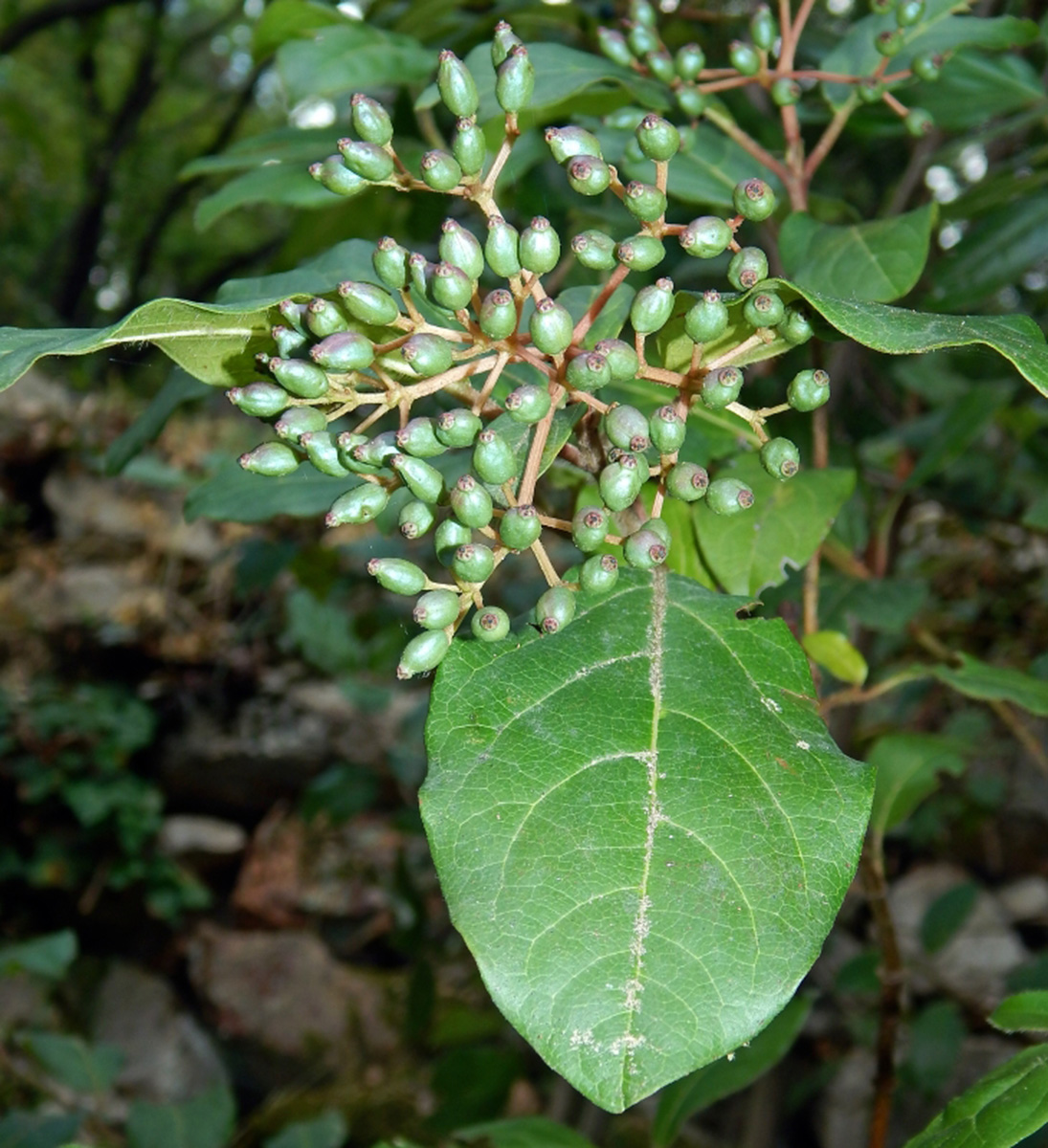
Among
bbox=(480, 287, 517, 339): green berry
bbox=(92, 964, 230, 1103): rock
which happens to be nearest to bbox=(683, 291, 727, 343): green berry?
bbox=(480, 287, 517, 339): green berry

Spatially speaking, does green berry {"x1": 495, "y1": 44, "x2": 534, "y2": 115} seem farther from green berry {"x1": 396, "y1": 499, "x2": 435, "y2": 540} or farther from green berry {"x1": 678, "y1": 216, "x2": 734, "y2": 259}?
green berry {"x1": 396, "y1": 499, "x2": 435, "y2": 540}

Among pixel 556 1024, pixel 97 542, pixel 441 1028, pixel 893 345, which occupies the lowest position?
pixel 97 542

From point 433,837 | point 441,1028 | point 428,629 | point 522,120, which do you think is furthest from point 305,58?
point 441,1028

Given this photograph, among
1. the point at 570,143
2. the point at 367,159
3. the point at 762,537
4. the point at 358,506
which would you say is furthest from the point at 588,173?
the point at 762,537

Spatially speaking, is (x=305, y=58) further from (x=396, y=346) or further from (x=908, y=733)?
(x=908, y=733)

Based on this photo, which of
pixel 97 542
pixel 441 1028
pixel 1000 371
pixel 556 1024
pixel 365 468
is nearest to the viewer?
pixel 556 1024

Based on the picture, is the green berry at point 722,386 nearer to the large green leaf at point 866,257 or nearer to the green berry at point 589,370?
the green berry at point 589,370

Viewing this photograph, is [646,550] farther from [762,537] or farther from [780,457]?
[762,537]
